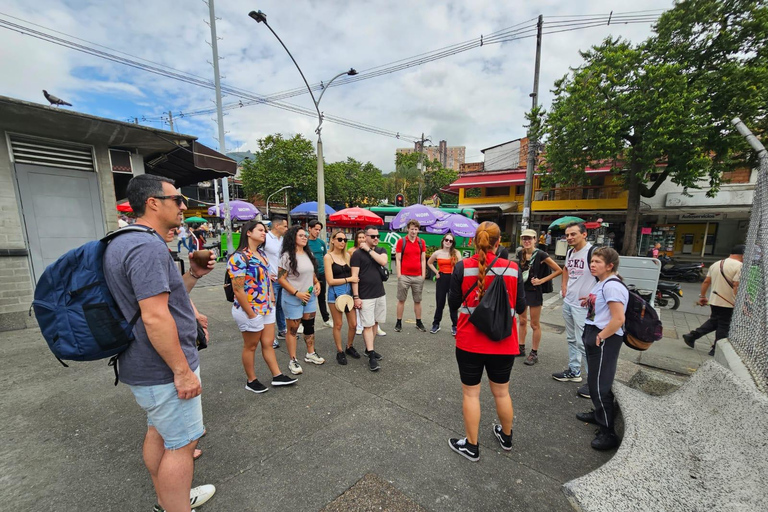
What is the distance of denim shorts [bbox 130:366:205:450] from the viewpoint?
162cm

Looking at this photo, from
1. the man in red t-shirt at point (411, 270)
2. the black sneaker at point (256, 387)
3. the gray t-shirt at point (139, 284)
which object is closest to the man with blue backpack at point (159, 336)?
the gray t-shirt at point (139, 284)

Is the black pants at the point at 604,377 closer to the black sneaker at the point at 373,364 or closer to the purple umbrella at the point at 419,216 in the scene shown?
the black sneaker at the point at 373,364

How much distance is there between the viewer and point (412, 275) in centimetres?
545

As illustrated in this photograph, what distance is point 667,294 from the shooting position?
7.99 m

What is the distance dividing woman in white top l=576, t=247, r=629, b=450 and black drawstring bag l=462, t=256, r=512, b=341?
1.01 m

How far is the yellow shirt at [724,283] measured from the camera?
4.33 metres

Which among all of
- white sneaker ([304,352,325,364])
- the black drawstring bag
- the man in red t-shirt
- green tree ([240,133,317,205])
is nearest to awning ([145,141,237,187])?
the man in red t-shirt

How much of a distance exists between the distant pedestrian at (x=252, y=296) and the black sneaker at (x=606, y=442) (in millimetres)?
3027

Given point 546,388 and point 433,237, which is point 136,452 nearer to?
point 546,388

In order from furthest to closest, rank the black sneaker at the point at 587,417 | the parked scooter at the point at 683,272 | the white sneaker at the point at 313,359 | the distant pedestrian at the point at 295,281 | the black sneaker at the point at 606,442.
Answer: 1. the parked scooter at the point at 683,272
2. the white sneaker at the point at 313,359
3. the distant pedestrian at the point at 295,281
4. the black sneaker at the point at 587,417
5. the black sneaker at the point at 606,442

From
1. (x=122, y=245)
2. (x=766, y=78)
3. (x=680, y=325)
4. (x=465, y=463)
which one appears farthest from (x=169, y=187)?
(x=766, y=78)

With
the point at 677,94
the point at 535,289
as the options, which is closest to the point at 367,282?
the point at 535,289

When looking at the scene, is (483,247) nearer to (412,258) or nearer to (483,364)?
(483,364)

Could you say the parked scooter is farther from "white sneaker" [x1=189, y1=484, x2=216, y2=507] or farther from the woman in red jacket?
"white sneaker" [x1=189, y1=484, x2=216, y2=507]
